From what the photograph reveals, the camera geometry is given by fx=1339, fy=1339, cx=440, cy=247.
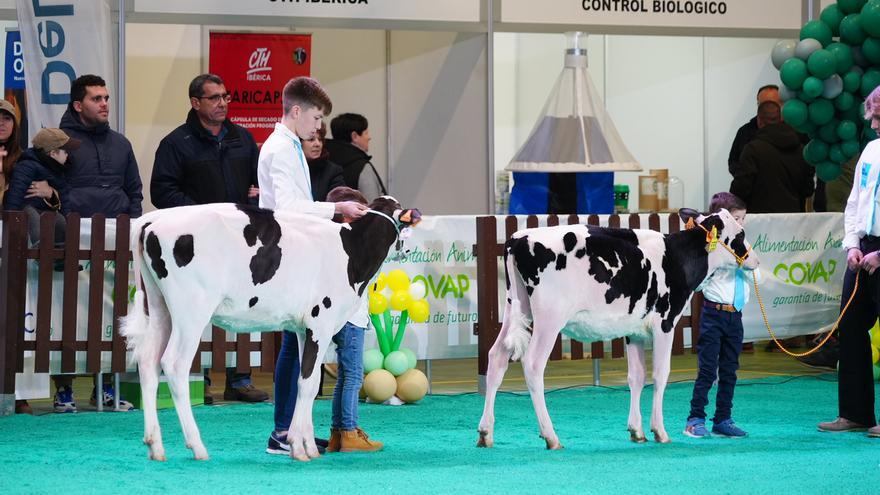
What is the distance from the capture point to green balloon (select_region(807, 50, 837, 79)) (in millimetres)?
9867

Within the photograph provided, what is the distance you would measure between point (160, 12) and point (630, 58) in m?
6.85

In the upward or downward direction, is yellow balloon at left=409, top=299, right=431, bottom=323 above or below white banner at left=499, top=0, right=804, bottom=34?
below

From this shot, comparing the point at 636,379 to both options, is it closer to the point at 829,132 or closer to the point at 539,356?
the point at 539,356

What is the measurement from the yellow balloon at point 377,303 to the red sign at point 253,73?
4.04 meters

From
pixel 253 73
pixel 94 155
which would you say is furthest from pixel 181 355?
pixel 253 73

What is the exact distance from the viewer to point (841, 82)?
9977 millimetres

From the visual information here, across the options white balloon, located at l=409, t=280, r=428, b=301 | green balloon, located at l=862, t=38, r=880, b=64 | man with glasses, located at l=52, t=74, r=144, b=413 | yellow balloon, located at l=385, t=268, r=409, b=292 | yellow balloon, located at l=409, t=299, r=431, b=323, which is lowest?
yellow balloon, located at l=409, t=299, r=431, b=323

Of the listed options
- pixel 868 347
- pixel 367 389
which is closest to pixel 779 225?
pixel 868 347

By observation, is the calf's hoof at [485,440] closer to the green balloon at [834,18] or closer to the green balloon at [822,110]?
the green balloon at [822,110]

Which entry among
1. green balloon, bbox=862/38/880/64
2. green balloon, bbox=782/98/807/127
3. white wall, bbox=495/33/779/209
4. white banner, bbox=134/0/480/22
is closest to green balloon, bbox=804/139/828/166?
green balloon, bbox=782/98/807/127

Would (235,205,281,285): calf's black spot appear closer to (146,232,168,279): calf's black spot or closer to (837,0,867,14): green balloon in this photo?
(146,232,168,279): calf's black spot

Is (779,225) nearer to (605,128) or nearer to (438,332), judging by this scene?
(605,128)

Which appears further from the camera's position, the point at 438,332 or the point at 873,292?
the point at 438,332

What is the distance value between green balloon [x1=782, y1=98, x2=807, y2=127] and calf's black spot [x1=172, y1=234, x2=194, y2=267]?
5402 millimetres
